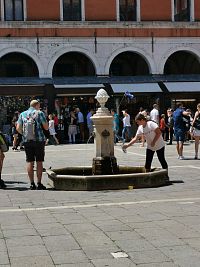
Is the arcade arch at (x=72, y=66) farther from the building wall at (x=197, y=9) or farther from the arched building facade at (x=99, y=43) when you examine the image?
the building wall at (x=197, y=9)

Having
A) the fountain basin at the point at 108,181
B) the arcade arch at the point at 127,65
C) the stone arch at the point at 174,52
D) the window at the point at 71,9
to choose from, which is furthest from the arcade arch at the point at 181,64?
the fountain basin at the point at 108,181

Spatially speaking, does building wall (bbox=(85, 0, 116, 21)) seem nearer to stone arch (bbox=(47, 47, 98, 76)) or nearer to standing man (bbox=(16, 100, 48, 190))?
stone arch (bbox=(47, 47, 98, 76))

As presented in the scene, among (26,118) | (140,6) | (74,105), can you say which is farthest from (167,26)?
(26,118)

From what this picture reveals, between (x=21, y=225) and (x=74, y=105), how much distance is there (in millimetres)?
20934

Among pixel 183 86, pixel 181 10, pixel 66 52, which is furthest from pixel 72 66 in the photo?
pixel 181 10

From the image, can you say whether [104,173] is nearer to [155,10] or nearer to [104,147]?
[104,147]

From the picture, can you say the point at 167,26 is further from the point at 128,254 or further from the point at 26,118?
the point at 128,254

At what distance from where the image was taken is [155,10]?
28812 millimetres

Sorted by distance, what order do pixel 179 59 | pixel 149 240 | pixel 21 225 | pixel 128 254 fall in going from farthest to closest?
pixel 179 59 → pixel 21 225 → pixel 149 240 → pixel 128 254

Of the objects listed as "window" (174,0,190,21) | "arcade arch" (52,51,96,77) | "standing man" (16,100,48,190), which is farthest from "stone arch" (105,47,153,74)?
"standing man" (16,100,48,190)

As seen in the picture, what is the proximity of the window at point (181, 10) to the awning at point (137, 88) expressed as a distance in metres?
4.30

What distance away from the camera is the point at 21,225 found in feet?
22.9

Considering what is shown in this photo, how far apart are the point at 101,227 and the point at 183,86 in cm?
2227

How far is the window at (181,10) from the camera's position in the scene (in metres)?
29.2
